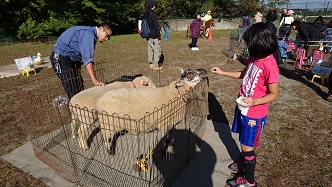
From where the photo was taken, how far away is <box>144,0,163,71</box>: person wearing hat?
28.1 feet

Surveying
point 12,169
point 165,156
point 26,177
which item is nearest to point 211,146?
point 165,156

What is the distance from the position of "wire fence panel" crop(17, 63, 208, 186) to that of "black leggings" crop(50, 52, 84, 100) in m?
0.31

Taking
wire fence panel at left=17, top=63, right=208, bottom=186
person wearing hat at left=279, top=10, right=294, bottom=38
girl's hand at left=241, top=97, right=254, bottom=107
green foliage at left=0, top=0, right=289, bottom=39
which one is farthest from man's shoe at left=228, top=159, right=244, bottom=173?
green foliage at left=0, top=0, right=289, bottom=39

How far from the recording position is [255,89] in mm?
2764

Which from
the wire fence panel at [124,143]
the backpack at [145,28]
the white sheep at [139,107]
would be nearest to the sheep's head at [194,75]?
the white sheep at [139,107]

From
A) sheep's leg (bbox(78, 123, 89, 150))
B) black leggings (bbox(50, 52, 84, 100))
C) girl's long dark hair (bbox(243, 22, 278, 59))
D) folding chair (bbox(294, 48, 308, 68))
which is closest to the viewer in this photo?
girl's long dark hair (bbox(243, 22, 278, 59))

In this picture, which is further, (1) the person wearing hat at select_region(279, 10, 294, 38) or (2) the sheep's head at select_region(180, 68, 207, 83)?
(1) the person wearing hat at select_region(279, 10, 294, 38)

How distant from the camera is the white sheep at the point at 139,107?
3.61 metres

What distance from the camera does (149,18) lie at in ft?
28.4

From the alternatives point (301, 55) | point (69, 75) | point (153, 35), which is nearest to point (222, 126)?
point (69, 75)

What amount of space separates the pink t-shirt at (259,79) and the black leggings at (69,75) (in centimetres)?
333

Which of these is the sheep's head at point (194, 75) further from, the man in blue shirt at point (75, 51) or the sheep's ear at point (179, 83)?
the man in blue shirt at point (75, 51)

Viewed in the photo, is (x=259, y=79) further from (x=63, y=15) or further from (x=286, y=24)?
(x=63, y=15)

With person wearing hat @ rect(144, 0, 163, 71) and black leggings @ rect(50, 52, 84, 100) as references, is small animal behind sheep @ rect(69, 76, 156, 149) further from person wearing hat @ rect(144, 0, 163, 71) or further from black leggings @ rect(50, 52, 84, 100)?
person wearing hat @ rect(144, 0, 163, 71)
